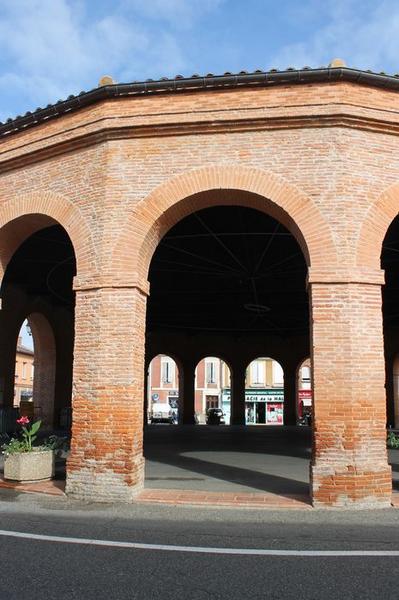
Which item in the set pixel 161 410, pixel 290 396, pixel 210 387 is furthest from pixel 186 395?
pixel 210 387

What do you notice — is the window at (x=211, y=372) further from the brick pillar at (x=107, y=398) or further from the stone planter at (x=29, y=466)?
the brick pillar at (x=107, y=398)

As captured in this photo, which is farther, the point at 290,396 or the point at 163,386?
the point at 163,386

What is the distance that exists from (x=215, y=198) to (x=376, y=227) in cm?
270

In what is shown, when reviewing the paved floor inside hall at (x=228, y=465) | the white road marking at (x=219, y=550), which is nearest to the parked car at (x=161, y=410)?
the paved floor inside hall at (x=228, y=465)

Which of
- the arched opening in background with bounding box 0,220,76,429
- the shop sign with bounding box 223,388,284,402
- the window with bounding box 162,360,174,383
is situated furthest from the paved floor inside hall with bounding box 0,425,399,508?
→ the window with bounding box 162,360,174,383

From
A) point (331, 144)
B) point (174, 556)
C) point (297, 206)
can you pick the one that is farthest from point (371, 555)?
point (331, 144)

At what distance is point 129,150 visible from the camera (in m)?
9.34

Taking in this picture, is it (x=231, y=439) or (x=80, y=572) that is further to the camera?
(x=231, y=439)

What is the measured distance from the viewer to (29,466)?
9.31 meters

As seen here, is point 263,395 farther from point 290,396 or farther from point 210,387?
point 290,396

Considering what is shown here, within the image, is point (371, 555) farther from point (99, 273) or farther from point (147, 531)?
point (99, 273)

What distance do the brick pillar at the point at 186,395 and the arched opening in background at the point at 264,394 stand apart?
2367 cm

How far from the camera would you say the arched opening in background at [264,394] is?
170 ft

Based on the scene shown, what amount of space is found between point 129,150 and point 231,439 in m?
12.0
